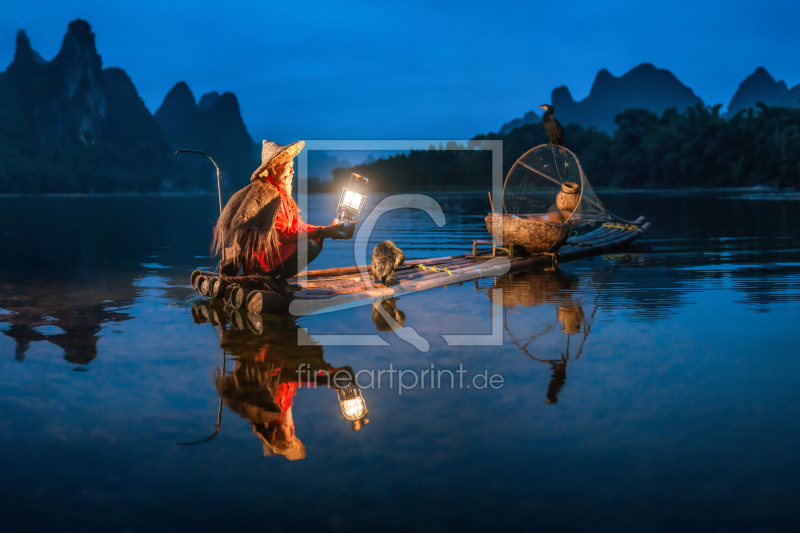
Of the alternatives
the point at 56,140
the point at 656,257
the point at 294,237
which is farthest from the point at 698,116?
the point at 56,140

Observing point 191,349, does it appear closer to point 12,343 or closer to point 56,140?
point 12,343

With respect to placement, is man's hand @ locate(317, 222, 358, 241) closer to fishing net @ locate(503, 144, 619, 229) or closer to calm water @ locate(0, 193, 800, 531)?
calm water @ locate(0, 193, 800, 531)

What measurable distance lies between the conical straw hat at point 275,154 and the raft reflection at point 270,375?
145cm

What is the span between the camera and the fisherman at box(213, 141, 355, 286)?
19.6ft

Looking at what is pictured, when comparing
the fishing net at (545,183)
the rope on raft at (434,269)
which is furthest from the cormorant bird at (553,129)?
the rope on raft at (434,269)

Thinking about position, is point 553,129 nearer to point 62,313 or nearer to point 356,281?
point 356,281

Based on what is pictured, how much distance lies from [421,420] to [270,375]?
4.38 feet

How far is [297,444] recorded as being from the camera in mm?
3324

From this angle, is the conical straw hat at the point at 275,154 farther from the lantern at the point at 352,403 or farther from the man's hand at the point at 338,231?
the lantern at the point at 352,403

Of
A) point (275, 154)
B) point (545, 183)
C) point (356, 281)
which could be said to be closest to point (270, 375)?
point (275, 154)

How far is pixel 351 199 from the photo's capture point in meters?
6.38

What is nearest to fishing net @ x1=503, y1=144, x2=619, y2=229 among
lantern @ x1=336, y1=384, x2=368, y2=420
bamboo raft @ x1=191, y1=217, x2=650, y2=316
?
bamboo raft @ x1=191, y1=217, x2=650, y2=316

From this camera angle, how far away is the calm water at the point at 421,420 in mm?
2699

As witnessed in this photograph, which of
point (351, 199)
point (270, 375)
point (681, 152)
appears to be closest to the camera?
point (270, 375)
